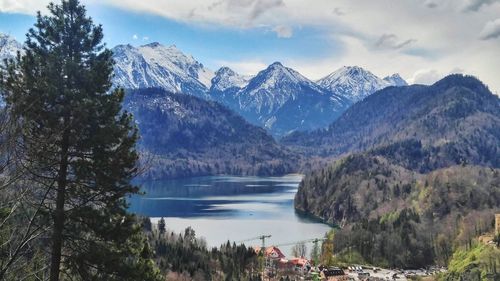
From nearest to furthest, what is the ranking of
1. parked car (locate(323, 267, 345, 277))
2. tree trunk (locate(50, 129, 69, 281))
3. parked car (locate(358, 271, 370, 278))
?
tree trunk (locate(50, 129, 69, 281)) < parked car (locate(323, 267, 345, 277)) < parked car (locate(358, 271, 370, 278))

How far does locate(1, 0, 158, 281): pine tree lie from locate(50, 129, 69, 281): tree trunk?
4 centimetres

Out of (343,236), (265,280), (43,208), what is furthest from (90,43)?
(343,236)

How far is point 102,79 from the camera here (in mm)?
22719

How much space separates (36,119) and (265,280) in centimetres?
10911

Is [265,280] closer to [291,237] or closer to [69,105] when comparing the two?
[291,237]

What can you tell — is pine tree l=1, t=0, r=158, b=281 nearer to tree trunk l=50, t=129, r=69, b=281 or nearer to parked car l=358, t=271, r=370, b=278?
tree trunk l=50, t=129, r=69, b=281

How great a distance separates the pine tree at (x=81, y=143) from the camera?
21.0m

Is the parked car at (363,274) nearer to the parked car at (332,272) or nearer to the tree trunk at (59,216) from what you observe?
the parked car at (332,272)

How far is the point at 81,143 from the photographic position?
2175 cm

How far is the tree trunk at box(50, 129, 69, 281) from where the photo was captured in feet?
66.1

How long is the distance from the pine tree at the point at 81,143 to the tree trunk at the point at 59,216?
0.12 ft

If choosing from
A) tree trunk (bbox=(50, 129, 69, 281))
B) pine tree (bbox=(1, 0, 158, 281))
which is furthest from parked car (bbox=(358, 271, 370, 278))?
tree trunk (bbox=(50, 129, 69, 281))

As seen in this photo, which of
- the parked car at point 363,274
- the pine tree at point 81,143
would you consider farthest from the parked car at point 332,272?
the pine tree at point 81,143

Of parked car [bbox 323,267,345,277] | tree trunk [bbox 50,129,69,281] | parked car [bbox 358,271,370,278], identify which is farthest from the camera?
parked car [bbox 358,271,370,278]
